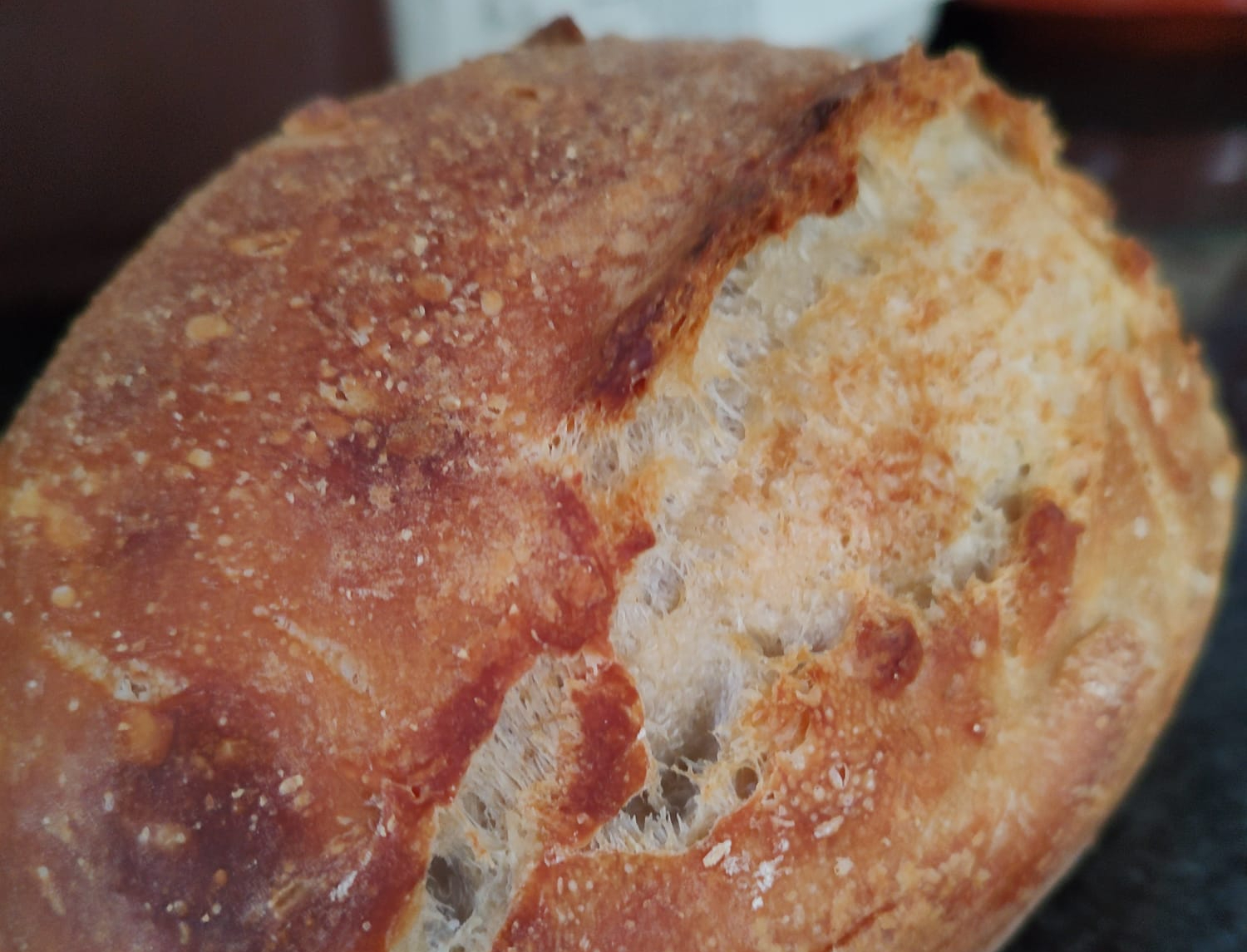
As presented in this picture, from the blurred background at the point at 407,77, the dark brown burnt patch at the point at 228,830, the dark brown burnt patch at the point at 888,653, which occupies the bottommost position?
the dark brown burnt patch at the point at 888,653

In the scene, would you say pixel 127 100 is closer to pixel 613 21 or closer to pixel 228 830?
pixel 613 21

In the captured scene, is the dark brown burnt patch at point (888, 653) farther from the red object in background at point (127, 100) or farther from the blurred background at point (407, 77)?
the red object in background at point (127, 100)

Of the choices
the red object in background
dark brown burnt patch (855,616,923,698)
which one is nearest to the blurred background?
the red object in background

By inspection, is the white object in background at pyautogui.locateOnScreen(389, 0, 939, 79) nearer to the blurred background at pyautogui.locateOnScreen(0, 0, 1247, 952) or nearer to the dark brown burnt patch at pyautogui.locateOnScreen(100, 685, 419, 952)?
the blurred background at pyautogui.locateOnScreen(0, 0, 1247, 952)

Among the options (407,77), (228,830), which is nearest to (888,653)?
(228,830)

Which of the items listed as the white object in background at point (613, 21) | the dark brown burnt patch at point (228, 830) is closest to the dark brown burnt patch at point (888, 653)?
the dark brown burnt patch at point (228, 830)

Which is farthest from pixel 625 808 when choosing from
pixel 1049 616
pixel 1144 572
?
pixel 1144 572

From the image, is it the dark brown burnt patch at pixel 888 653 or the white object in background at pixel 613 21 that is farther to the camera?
the white object in background at pixel 613 21

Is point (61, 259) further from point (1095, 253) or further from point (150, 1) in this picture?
point (1095, 253)
